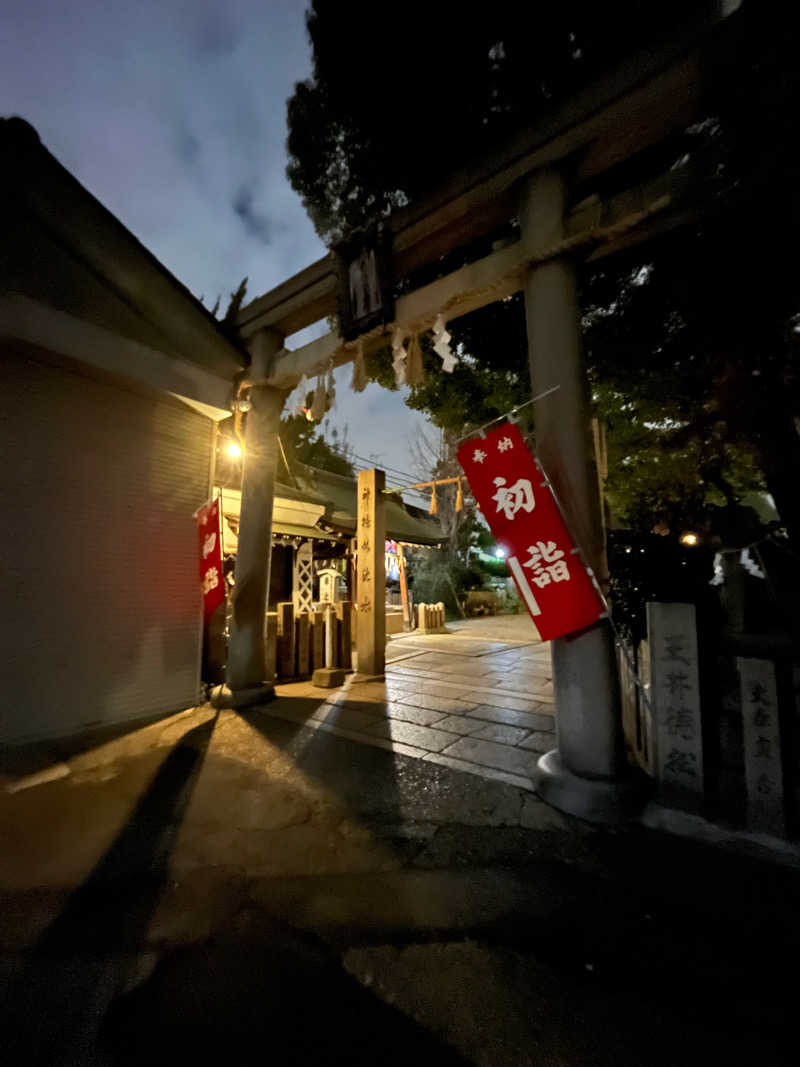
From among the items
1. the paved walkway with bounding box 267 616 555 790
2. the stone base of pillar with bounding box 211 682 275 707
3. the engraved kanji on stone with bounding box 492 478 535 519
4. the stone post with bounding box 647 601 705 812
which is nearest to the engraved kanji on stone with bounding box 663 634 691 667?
the stone post with bounding box 647 601 705 812

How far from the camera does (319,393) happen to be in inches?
263

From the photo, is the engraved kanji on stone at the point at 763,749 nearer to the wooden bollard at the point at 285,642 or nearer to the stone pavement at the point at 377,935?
the stone pavement at the point at 377,935

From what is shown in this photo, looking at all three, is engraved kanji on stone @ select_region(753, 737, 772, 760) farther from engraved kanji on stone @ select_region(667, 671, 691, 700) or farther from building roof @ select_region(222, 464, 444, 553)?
building roof @ select_region(222, 464, 444, 553)

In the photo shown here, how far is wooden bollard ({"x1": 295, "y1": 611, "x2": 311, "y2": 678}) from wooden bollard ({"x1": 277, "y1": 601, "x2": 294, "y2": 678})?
20 cm

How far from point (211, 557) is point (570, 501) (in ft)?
17.7

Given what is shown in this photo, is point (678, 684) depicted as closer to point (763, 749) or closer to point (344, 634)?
point (763, 749)

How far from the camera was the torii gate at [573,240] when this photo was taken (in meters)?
3.84

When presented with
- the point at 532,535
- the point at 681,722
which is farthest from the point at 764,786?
the point at 532,535

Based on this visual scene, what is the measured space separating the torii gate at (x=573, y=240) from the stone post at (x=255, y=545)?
277 centimetres

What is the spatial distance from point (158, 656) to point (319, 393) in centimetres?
473

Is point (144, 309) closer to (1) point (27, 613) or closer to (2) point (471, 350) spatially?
(1) point (27, 613)

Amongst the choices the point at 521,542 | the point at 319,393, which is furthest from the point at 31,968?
the point at 319,393

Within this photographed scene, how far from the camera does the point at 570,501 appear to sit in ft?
13.4

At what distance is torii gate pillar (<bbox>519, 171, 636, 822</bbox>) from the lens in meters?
3.79
